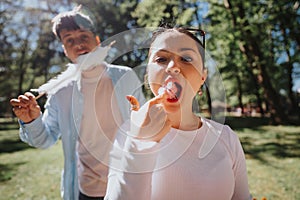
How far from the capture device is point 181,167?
118 centimetres

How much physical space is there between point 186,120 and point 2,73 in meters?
29.8

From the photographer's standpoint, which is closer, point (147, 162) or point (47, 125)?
point (147, 162)

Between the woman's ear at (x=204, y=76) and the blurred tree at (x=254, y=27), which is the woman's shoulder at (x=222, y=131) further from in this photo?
the blurred tree at (x=254, y=27)

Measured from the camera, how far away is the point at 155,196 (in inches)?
45.7

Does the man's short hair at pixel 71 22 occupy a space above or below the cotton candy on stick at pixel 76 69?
above

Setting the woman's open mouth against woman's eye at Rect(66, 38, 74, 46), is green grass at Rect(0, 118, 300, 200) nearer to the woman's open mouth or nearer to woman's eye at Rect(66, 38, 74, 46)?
woman's eye at Rect(66, 38, 74, 46)

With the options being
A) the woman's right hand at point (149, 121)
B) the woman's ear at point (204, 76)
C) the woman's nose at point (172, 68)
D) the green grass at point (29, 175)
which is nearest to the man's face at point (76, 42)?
the woman's ear at point (204, 76)

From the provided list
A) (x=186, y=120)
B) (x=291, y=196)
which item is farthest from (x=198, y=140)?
(x=291, y=196)

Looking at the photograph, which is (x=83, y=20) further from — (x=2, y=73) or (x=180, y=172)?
(x=2, y=73)

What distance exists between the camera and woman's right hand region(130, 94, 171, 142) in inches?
35.7

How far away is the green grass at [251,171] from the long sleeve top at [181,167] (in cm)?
396

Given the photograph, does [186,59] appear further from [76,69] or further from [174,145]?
[76,69]

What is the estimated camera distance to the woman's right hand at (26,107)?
165cm

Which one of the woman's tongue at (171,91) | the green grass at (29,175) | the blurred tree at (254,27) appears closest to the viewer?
the woman's tongue at (171,91)
